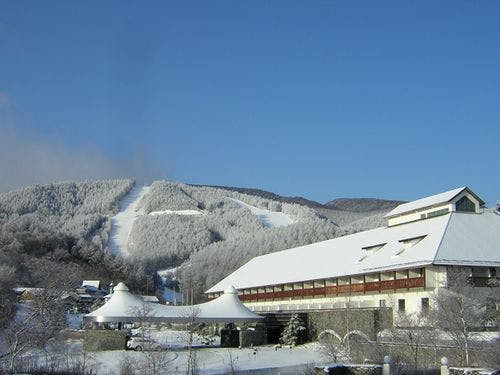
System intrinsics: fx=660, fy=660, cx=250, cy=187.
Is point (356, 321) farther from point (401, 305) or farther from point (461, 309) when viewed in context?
point (461, 309)

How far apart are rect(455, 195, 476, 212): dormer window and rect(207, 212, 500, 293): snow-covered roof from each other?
2.67ft

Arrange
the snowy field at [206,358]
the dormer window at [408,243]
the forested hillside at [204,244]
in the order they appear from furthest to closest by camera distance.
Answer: the forested hillside at [204,244], the dormer window at [408,243], the snowy field at [206,358]

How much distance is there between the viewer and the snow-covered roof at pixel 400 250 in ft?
127

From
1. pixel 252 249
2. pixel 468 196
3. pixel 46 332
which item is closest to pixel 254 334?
pixel 468 196

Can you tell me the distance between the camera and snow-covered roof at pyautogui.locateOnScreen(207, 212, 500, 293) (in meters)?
38.8

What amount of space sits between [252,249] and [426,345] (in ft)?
326

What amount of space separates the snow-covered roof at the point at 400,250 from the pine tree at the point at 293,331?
4695 mm

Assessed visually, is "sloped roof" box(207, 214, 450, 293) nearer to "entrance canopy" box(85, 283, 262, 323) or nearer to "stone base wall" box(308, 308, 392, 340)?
"stone base wall" box(308, 308, 392, 340)

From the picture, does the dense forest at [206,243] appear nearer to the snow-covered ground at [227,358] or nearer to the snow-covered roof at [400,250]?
the snow-covered roof at [400,250]

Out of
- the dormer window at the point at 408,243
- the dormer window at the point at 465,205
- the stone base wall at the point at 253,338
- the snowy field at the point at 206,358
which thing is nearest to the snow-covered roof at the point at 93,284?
the snowy field at the point at 206,358

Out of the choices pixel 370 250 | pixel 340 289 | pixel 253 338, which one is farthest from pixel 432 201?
pixel 253 338

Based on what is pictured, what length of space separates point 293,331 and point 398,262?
30.0 ft

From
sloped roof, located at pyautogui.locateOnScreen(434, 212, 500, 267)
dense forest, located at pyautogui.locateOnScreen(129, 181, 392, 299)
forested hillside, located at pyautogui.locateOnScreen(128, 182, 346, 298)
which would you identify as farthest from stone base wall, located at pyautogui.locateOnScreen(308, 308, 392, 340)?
forested hillside, located at pyautogui.locateOnScreen(128, 182, 346, 298)

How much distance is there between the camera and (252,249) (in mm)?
127375
